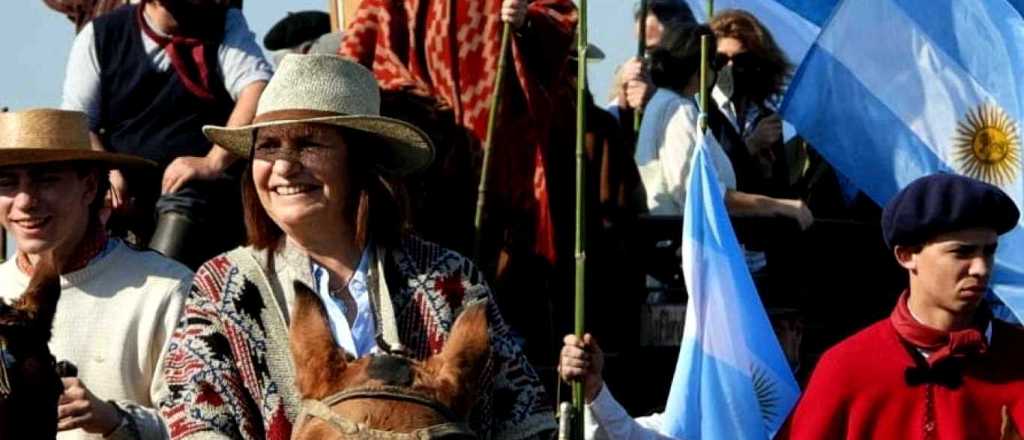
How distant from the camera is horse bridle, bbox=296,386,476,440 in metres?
5.22

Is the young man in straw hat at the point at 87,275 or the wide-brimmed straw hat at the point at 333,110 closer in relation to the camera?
the wide-brimmed straw hat at the point at 333,110

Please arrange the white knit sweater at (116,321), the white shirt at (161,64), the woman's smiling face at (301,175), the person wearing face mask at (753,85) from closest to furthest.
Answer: the woman's smiling face at (301,175) → the white knit sweater at (116,321) → the white shirt at (161,64) → the person wearing face mask at (753,85)

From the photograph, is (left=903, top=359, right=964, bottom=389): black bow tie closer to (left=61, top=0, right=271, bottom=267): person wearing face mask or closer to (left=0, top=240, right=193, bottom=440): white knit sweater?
(left=0, top=240, right=193, bottom=440): white knit sweater

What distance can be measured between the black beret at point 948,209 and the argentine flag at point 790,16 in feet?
13.9

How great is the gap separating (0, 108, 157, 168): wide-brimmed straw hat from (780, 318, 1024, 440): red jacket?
6.09 ft

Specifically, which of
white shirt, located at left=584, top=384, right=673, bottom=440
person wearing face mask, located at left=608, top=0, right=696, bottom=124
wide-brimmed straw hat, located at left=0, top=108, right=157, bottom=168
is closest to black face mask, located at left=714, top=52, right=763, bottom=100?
person wearing face mask, located at left=608, top=0, right=696, bottom=124

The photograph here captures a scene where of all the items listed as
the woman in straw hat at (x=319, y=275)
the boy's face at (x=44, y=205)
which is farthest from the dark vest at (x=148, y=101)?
the woman in straw hat at (x=319, y=275)

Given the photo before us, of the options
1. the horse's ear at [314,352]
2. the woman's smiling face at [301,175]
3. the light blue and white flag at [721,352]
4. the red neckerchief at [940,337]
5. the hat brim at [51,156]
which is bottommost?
the light blue and white flag at [721,352]

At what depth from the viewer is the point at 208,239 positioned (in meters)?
8.65

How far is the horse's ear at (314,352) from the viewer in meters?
5.40

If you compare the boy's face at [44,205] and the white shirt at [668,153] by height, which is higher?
the boy's face at [44,205]

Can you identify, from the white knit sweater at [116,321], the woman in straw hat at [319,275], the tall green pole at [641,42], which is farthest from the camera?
the tall green pole at [641,42]

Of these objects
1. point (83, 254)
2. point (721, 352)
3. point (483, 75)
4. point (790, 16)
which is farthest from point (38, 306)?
point (790, 16)

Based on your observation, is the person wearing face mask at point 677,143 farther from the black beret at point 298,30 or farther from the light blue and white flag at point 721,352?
the black beret at point 298,30
